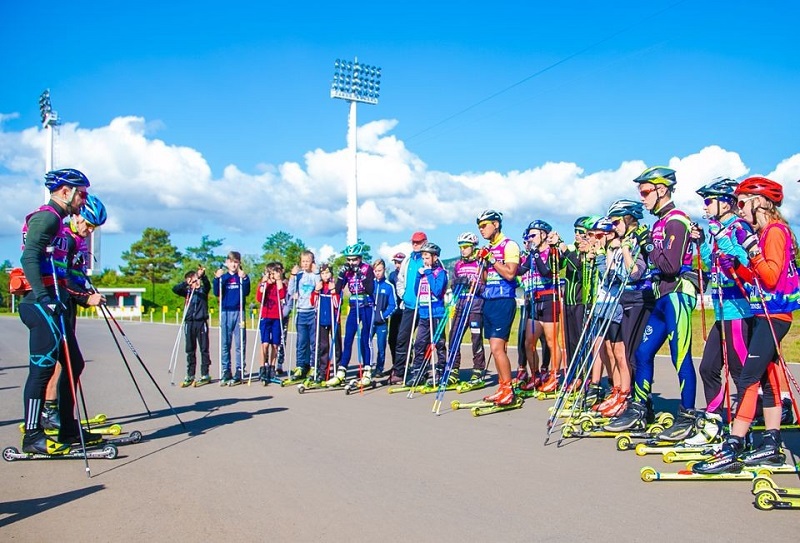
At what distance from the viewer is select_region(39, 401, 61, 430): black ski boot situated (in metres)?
6.15

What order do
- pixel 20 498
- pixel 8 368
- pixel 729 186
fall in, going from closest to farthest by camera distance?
pixel 20 498
pixel 729 186
pixel 8 368

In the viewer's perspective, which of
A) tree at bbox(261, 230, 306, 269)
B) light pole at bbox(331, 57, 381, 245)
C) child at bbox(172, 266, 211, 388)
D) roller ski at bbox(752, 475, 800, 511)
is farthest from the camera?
tree at bbox(261, 230, 306, 269)

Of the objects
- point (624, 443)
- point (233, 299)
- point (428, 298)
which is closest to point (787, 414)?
point (624, 443)

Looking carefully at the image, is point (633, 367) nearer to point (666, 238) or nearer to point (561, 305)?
point (666, 238)

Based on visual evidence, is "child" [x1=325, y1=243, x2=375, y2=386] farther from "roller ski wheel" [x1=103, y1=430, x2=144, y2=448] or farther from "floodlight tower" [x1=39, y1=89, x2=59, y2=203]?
"floodlight tower" [x1=39, y1=89, x2=59, y2=203]

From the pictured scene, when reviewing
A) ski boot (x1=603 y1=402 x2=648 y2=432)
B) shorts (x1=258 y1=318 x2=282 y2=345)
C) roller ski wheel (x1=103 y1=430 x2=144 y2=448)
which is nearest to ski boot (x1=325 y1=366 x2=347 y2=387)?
shorts (x1=258 y1=318 x2=282 y2=345)

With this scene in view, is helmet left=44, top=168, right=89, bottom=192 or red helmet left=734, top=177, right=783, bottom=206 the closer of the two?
red helmet left=734, top=177, right=783, bottom=206

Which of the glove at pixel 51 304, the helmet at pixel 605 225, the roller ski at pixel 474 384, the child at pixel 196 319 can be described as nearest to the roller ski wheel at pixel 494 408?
the roller ski at pixel 474 384

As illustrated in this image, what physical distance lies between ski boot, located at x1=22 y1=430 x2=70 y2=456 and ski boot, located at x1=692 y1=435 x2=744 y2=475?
5644 millimetres

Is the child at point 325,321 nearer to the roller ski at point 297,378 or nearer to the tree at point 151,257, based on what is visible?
the roller ski at point 297,378

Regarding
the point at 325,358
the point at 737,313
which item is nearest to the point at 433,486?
the point at 737,313

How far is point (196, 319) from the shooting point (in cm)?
1176

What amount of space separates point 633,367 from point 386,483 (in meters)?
3.48

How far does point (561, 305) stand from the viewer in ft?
33.1
